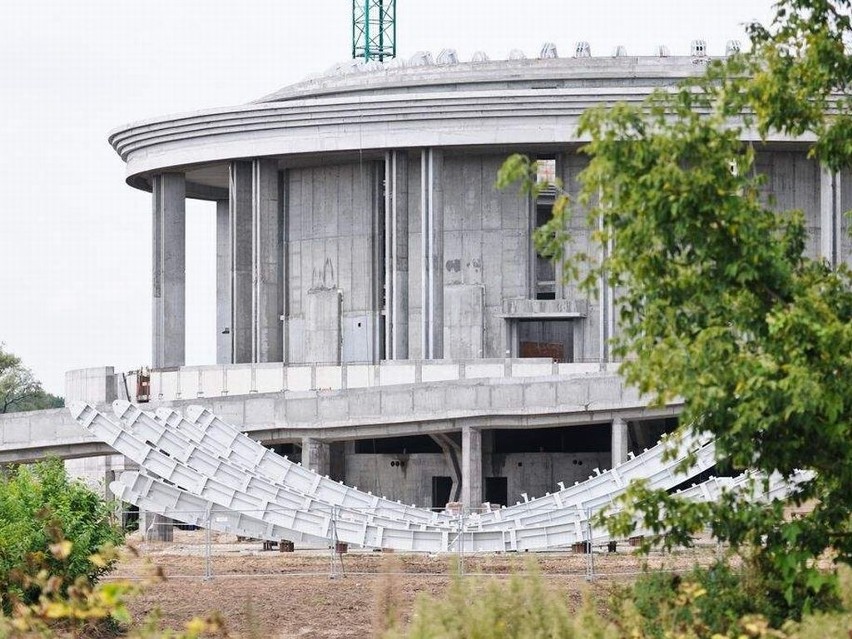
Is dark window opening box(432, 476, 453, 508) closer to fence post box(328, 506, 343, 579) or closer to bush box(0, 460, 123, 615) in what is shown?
fence post box(328, 506, 343, 579)

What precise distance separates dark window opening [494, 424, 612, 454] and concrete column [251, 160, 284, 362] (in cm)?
1065

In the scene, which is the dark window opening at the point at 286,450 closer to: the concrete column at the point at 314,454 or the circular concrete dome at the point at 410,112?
the concrete column at the point at 314,454

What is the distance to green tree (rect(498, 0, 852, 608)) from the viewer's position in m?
14.8

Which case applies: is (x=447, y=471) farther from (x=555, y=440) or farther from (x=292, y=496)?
(x=292, y=496)

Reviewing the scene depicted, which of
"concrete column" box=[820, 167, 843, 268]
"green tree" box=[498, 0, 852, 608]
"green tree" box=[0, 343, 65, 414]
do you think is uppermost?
"concrete column" box=[820, 167, 843, 268]

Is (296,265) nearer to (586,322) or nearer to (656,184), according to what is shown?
(586,322)

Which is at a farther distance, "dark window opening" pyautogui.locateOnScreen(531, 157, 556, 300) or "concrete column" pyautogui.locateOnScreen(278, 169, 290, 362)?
"concrete column" pyautogui.locateOnScreen(278, 169, 290, 362)

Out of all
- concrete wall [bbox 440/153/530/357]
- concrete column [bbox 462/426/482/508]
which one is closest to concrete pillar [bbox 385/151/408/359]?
concrete wall [bbox 440/153/530/357]

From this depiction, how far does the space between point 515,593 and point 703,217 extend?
146 inches

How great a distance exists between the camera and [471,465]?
46.3 metres

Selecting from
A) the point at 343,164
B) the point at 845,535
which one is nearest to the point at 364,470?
the point at 343,164

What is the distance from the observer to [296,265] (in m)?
61.5

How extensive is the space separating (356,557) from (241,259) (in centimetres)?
2565

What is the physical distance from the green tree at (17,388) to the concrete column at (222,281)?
43.1 m
